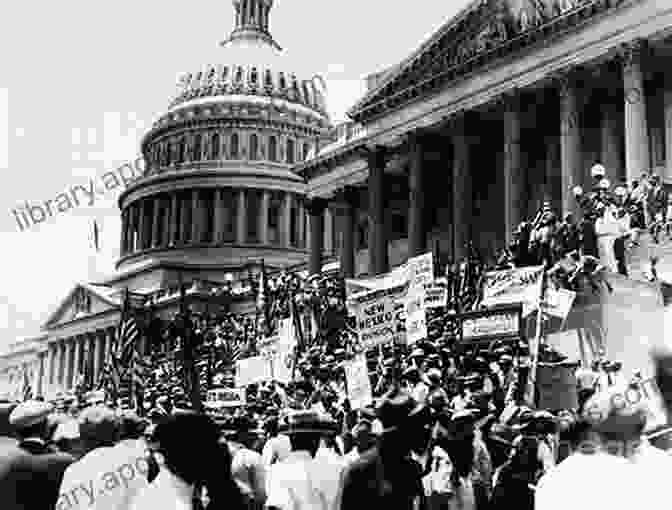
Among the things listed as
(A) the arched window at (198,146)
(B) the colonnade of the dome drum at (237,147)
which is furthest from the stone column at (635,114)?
(A) the arched window at (198,146)

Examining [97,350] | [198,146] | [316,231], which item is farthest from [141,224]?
[316,231]

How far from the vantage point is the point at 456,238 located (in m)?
43.5

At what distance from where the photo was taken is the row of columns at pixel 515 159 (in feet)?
119

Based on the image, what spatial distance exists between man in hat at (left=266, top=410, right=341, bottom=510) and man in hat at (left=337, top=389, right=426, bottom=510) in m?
1.02

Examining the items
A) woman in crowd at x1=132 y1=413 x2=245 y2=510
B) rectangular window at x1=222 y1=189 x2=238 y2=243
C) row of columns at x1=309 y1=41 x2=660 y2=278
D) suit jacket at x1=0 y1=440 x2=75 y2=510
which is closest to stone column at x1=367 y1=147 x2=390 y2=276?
row of columns at x1=309 y1=41 x2=660 y2=278

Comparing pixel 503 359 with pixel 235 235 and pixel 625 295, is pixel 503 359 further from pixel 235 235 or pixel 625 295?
pixel 235 235

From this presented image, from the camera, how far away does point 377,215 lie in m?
48.9

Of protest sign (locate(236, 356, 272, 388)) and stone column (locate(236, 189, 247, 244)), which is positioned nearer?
protest sign (locate(236, 356, 272, 388))

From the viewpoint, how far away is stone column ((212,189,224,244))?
101188 millimetres

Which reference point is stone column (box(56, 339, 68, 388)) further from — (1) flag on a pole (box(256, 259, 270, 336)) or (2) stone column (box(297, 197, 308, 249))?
(1) flag on a pole (box(256, 259, 270, 336))


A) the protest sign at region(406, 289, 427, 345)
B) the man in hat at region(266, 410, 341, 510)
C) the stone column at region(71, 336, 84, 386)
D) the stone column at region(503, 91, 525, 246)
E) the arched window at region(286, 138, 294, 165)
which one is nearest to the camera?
the man in hat at region(266, 410, 341, 510)

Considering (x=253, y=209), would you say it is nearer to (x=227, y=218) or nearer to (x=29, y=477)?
(x=227, y=218)

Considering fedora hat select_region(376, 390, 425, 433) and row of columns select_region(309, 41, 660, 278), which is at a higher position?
row of columns select_region(309, 41, 660, 278)

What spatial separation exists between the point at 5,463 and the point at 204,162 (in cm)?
10121
